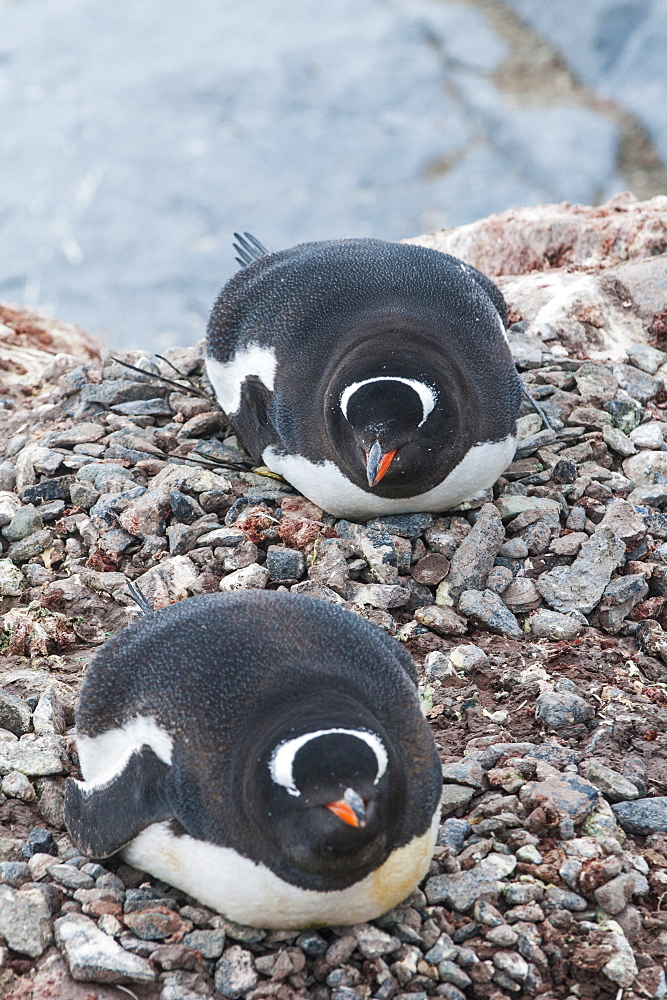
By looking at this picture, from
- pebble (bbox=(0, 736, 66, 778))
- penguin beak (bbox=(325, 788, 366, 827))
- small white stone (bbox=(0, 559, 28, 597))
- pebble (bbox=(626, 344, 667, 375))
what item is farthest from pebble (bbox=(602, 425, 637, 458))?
penguin beak (bbox=(325, 788, 366, 827))

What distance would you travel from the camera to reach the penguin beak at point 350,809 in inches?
110

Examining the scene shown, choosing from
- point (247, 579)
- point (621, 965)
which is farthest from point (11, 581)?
point (621, 965)

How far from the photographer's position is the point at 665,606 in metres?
4.89

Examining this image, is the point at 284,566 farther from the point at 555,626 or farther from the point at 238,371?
the point at 238,371

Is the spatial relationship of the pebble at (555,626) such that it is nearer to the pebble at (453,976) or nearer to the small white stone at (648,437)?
the small white stone at (648,437)

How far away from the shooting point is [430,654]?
4.53 meters

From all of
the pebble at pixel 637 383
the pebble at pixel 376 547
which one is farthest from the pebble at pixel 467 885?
the pebble at pixel 637 383

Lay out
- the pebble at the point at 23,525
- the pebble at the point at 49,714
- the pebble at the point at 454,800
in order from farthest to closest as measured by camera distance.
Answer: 1. the pebble at the point at 23,525
2. the pebble at the point at 49,714
3. the pebble at the point at 454,800

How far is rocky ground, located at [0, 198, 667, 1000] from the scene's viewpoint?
3.14m

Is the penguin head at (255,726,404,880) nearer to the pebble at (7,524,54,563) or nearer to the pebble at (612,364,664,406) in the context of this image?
the pebble at (7,524,54,563)

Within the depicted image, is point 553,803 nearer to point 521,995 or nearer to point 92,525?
point 521,995

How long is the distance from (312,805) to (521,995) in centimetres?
80

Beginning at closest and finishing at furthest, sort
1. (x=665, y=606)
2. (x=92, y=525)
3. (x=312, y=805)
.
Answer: (x=312, y=805) < (x=665, y=606) < (x=92, y=525)

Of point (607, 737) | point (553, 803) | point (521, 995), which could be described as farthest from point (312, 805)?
point (607, 737)
